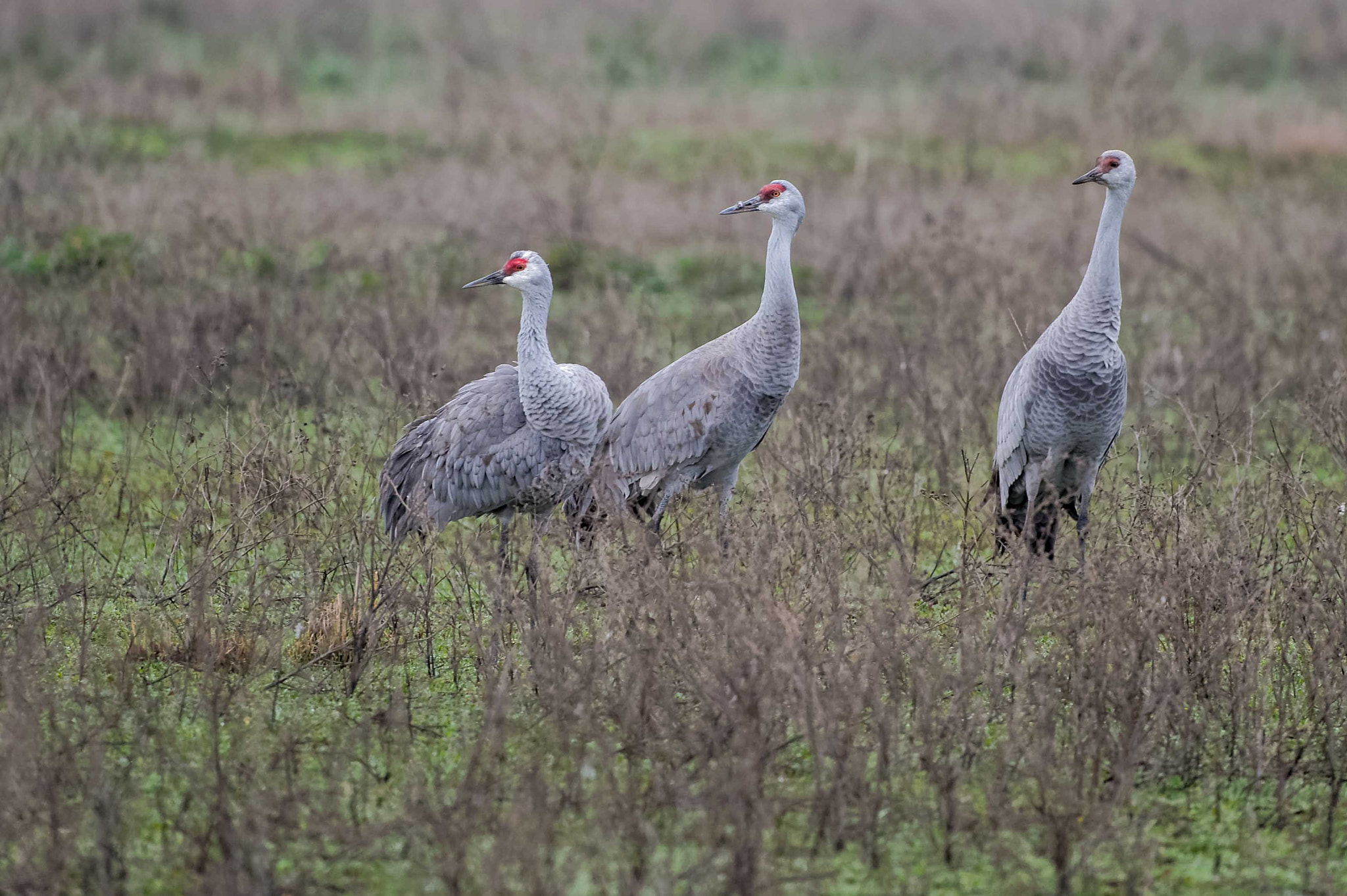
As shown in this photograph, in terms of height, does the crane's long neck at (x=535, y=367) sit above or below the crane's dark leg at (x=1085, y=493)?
above

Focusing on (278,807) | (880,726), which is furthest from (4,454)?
(880,726)

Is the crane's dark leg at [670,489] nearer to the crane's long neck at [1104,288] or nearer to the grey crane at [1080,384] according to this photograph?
the grey crane at [1080,384]

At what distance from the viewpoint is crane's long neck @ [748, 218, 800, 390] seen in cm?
564

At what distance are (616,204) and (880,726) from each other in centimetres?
889

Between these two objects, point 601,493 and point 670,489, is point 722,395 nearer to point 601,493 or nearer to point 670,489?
point 670,489

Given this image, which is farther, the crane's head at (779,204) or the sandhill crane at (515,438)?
the crane's head at (779,204)

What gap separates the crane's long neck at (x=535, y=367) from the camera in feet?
18.1

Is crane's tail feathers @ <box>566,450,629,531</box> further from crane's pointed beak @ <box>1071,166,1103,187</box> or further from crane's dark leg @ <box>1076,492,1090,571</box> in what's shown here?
crane's pointed beak @ <box>1071,166,1103,187</box>

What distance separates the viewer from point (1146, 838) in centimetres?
359

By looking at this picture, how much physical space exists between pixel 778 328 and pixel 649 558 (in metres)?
1.70

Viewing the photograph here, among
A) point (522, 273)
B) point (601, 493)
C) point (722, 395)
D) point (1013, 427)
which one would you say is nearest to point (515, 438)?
point (522, 273)

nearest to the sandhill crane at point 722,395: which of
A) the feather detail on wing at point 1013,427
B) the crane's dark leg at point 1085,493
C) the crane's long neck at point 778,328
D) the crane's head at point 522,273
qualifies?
the crane's long neck at point 778,328

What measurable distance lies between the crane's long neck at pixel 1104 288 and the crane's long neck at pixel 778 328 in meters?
1.06

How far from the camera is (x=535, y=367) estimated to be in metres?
5.50
